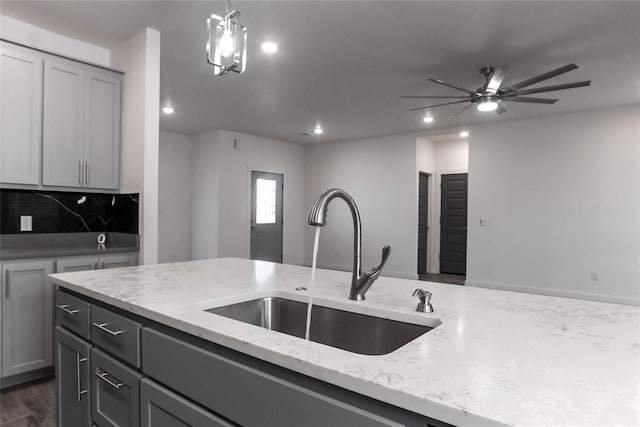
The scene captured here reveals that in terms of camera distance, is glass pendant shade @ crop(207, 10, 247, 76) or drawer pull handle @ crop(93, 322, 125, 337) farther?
glass pendant shade @ crop(207, 10, 247, 76)

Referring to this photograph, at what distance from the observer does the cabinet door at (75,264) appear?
8.82ft

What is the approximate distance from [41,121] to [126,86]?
72 cm

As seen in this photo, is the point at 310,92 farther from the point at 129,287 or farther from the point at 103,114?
the point at 129,287

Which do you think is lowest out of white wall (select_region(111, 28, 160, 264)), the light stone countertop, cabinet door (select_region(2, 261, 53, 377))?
cabinet door (select_region(2, 261, 53, 377))

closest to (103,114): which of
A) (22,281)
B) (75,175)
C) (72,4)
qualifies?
(75,175)

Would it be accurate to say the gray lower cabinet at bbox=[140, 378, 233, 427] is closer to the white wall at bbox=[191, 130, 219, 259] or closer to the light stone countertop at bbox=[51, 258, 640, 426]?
the light stone countertop at bbox=[51, 258, 640, 426]

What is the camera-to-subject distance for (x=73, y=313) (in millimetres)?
1572

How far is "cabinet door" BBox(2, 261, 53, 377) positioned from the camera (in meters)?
2.54

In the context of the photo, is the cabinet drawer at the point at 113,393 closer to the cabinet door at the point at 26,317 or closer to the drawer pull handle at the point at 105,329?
the drawer pull handle at the point at 105,329

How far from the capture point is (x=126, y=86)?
3.31 meters

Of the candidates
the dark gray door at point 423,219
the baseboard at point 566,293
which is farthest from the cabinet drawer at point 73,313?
the dark gray door at point 423,219

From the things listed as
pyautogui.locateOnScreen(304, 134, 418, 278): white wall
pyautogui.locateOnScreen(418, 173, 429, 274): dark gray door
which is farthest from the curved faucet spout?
pyautogui.locateOnScreen(418, 173, 429, 274): dark gray door

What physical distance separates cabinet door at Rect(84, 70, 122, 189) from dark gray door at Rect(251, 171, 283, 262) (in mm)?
4144

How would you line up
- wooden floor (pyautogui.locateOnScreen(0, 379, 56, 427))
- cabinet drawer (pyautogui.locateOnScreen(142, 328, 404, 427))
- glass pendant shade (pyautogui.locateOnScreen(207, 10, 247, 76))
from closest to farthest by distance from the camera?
1. cabinet drawer (pyautogui.locateOnScreen(142, 328, 404, 427))
2. glass pendant shade (pyautogui.locateOnScreen(207, 10, 247, 76))
3. wooden floor (pyautogui.locateOnScreen(0, 379, 56, 427))
